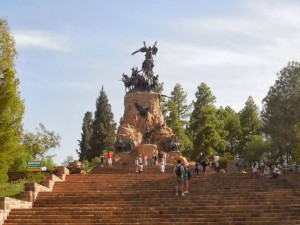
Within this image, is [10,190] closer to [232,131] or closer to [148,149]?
[148,149]

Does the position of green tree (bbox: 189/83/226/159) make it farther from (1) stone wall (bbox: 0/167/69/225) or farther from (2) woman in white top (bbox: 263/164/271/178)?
(1) stone wall (bbox: 0/167/69/225)

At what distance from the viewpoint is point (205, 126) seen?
55.2 meters

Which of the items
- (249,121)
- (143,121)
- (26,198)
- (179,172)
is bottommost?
(26,198)

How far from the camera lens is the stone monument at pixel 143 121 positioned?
38344 millimetres

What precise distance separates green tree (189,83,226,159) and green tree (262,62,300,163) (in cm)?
918

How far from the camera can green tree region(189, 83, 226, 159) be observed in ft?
180

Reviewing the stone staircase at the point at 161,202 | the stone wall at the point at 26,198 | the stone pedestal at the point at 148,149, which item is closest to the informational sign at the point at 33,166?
the stone staircase at the point at 161,202

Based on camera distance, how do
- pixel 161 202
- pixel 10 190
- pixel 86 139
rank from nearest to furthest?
1. pixel 161 202
2. pixel 10 190
3. pixel 86 139

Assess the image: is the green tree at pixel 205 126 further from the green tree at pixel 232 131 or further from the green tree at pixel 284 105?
the green tree at pixel 284 105

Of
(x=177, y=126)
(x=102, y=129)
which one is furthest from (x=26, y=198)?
(x=102, y=129)

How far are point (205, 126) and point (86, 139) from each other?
19.0 metres

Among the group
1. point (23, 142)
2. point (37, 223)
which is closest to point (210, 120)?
point (23, 142)

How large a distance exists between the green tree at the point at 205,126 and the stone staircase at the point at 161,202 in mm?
27601

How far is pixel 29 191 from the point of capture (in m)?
21.5
